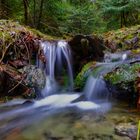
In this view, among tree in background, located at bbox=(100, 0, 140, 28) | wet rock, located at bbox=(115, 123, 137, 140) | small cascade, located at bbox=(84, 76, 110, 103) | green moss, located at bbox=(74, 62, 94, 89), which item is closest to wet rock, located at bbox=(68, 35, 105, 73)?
green moss, located at bbox=(74, 62, 94, 89)

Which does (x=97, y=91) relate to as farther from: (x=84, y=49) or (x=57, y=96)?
(x=84, y=49)

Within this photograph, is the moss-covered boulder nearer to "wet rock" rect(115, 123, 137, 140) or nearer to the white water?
the white water

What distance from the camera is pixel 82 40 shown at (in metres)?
7.70

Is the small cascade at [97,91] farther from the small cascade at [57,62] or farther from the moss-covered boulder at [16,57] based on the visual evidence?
the moss-covered boulder at [16,57]

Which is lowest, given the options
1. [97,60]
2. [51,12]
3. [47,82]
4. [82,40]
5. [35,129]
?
[35,129]

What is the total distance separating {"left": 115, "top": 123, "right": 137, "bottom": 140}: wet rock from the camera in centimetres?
361

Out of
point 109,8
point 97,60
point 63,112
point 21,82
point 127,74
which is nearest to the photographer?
point 63,112

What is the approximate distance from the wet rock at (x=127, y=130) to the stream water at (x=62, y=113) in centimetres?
9

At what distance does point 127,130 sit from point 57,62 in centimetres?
445

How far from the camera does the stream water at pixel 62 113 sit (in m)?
3.92

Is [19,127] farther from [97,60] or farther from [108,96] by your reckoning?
[97,60]

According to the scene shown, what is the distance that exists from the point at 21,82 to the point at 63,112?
1465mm

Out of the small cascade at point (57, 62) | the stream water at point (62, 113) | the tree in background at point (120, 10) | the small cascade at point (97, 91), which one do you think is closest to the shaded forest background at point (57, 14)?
the tree in background at point (120, 10)

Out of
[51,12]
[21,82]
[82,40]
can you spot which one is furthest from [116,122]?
[51,12]
